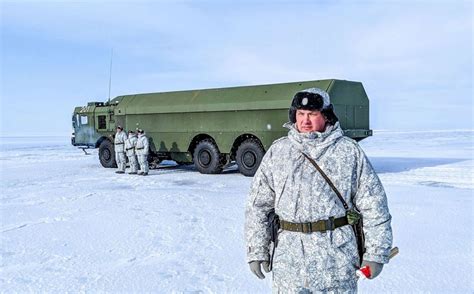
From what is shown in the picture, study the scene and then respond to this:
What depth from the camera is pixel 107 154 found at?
15711 millimetres

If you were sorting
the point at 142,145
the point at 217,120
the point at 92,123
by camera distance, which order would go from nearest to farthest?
the point at 217,120
the point at 142,145
the point at 92,123

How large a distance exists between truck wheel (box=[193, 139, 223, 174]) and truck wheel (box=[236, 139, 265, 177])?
0.81m

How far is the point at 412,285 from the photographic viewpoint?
162 inches

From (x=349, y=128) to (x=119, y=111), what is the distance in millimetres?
7664

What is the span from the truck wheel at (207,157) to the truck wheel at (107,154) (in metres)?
3.39

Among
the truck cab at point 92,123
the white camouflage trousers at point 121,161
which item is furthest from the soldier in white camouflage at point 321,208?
the truck cab at point 92,123

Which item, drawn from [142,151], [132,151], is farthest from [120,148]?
[142,151]

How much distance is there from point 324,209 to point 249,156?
9.97 metres

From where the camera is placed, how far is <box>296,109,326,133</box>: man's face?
8.60 feet

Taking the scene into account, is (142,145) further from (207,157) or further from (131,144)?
(207,157)

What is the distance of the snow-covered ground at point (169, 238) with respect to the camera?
427cm

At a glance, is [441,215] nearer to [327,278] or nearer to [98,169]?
[327,278]

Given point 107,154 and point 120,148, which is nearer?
point 120,148

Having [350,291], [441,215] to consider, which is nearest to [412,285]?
[350,291]
